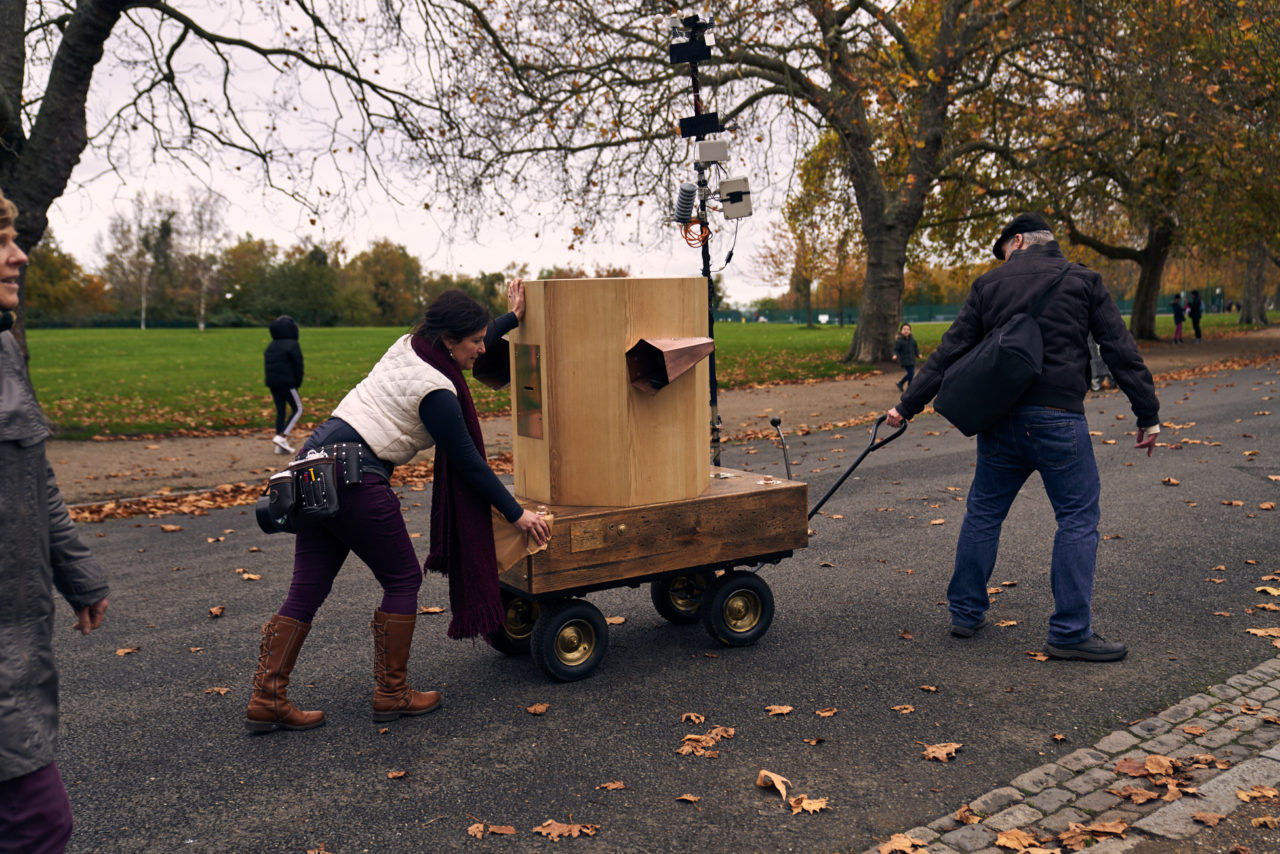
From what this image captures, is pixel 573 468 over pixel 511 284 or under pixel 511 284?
under

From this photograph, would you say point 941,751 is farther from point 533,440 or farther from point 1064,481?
point 533,440

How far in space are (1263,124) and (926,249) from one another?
1301cm

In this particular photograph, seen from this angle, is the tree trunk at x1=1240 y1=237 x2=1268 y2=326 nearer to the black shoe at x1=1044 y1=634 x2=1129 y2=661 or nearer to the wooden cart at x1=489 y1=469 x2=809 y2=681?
the black shoe at x1=1044 y1=634 x2=1129 y2=661

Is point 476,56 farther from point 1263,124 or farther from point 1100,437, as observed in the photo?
point 1263,124

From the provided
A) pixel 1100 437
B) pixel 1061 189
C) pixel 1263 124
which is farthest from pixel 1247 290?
pixel 1100 437

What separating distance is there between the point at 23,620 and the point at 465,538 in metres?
2.06

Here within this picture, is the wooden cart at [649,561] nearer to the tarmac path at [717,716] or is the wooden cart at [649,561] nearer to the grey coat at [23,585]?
the tarmac path at [717,716]

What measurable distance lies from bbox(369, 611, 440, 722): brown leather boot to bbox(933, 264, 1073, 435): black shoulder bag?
2.58 m

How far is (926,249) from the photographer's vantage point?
108 ft

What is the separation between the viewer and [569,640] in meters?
4.69

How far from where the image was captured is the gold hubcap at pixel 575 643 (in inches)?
183

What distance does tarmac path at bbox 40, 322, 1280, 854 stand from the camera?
11.0ft

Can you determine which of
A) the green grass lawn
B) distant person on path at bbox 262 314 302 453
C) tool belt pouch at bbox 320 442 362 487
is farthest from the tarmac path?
the green grass lawn

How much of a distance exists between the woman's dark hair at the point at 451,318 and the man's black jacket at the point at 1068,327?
6.62 ft
